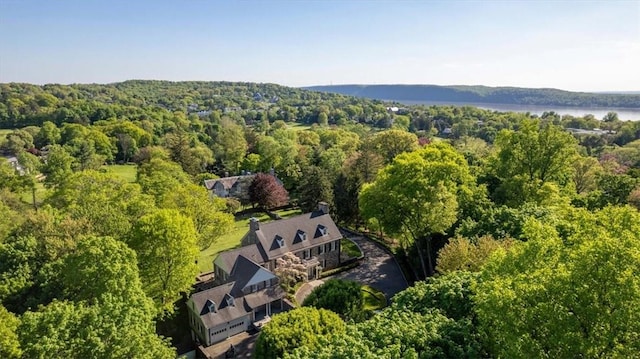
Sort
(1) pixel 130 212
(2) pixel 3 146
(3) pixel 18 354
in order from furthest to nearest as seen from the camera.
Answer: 1. (2) pixel 3 146
2. (1) pixel 130 212
3. (3) pixel 18 354

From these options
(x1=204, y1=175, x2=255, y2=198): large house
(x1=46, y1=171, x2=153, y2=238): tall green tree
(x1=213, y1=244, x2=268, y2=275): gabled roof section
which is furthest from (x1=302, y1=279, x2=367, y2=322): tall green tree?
(x1=204, y1=175, x2=255, y2=198): large house

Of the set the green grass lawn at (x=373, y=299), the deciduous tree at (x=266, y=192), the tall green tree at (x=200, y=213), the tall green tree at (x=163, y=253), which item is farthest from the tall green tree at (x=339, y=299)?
the deciduous tree at (x=266, y=192)

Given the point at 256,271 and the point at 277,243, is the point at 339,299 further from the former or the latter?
the point at 277,243

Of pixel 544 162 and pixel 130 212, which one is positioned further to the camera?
pixel 544 162

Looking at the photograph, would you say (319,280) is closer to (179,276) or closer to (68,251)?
(179,276)

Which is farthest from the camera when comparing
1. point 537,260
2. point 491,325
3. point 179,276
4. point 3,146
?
point 3,146

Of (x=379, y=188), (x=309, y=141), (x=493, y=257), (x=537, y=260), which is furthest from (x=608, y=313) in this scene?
(x=309, y=141)
